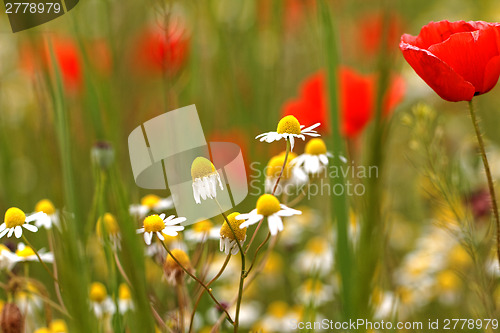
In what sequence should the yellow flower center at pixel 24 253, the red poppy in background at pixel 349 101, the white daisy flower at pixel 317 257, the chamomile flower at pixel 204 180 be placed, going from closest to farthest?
the chamomile flower at pixel 204 180 < the yellow flower center at pixel 24 253 < the red poppy in background at pixel 349 101 < the white daisy flower at pixel 317 257

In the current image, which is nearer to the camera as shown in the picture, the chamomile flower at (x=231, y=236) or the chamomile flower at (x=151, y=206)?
the chamomile flower at (x=231, y=236)

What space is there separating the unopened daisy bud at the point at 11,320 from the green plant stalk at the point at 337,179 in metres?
0.19

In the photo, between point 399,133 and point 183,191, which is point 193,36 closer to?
point 183,191

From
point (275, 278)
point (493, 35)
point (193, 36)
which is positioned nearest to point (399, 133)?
point (275, 278)

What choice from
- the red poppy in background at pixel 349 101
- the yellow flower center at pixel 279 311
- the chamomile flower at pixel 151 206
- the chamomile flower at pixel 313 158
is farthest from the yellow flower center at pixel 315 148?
the yellow flower center at pixel 279 311

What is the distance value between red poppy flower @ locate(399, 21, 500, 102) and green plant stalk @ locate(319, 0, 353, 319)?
41mm

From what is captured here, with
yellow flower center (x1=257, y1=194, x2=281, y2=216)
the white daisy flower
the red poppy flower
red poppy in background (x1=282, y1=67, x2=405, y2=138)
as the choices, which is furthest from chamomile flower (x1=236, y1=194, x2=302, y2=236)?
the white daisy flower

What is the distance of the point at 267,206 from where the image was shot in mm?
280

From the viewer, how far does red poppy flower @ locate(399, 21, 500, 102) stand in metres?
0.32

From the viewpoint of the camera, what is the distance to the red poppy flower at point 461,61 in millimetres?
319

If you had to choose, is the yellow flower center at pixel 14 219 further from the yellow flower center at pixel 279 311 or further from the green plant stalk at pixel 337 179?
the yellow flower center at pixel 279 311

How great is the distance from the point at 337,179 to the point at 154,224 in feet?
0.39

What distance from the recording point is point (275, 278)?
849 mm

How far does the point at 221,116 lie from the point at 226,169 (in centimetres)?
74
